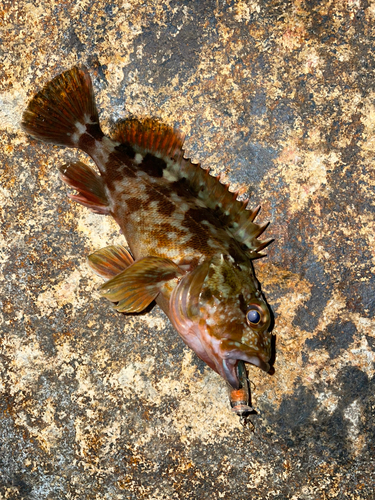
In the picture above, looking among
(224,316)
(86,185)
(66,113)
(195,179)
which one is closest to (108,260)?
(86,185)

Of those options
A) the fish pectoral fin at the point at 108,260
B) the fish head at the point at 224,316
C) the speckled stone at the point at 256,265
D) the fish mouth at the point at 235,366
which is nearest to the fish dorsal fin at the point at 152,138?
the speckled stone at the point at 256,265

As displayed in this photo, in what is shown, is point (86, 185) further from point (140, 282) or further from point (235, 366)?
point (235, 366)

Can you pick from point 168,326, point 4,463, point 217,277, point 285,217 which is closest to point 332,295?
point 285,217

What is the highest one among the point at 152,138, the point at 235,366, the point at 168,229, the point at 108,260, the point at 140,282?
the point at 152,138

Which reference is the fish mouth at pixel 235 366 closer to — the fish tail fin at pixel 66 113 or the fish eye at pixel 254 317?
the fish eye at pixel 254 317

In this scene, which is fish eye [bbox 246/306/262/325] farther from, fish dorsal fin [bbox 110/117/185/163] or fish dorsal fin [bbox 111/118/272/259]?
fish dorsal fin [bbox 110/117/185/163]

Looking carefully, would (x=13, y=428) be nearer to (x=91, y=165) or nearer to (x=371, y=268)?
(x=91, y=165)

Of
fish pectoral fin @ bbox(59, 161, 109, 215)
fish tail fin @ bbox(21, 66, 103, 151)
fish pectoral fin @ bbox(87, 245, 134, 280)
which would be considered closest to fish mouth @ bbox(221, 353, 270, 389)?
fish pectoral fin @ bbox(87, 245, 134, 280)
